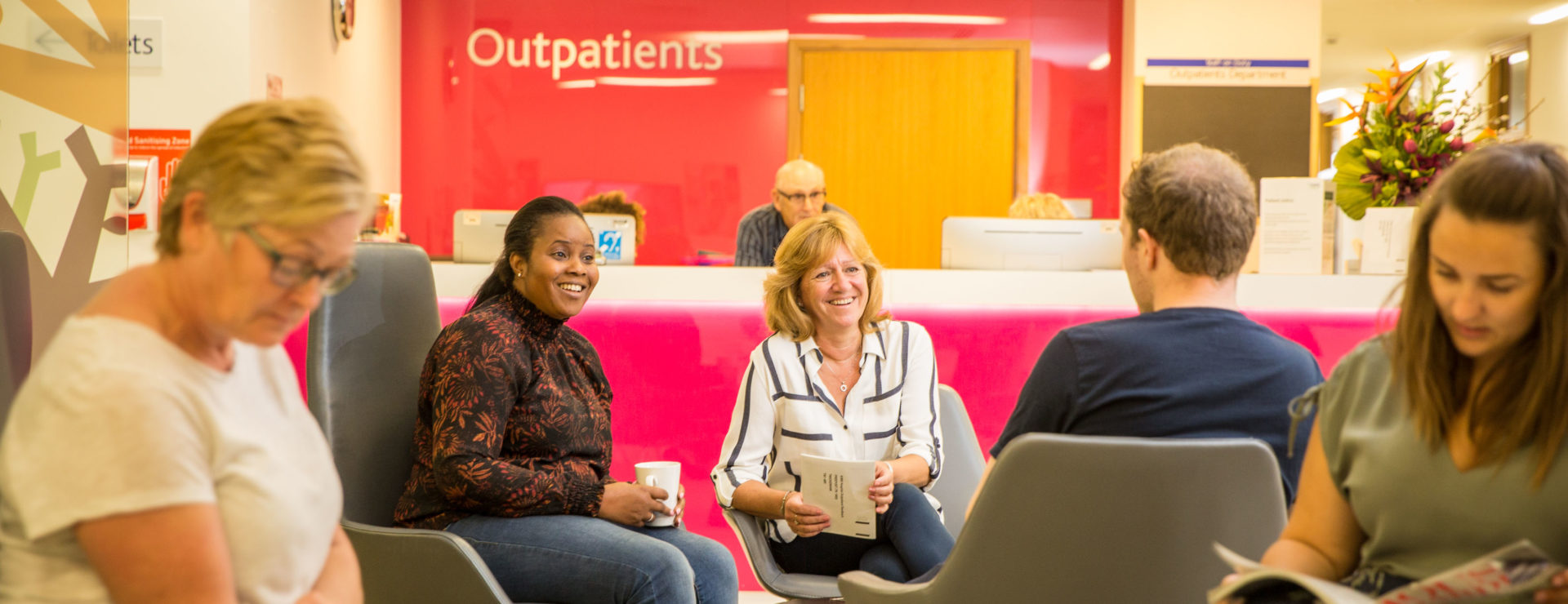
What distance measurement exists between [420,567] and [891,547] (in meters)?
→ 0.88

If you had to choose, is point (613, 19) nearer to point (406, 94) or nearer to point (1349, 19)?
point (406, 94)

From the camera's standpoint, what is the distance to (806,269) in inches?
95.1

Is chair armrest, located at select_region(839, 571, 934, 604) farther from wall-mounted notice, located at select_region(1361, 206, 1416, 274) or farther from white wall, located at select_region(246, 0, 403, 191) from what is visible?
white wall, located at select_region(246, 0, 403, 191)

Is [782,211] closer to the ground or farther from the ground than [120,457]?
farther from the ground

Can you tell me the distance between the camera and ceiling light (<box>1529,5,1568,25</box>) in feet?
24.3

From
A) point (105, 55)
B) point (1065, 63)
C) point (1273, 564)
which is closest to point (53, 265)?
point (105, 55)

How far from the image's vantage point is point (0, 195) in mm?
1946

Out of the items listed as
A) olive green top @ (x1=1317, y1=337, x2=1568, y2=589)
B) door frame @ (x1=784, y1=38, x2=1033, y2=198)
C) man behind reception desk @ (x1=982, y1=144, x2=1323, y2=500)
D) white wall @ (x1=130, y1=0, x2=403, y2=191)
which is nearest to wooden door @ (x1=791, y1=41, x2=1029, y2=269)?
door frame @ (x1=784, y1=38, x2=1033, y2=198)

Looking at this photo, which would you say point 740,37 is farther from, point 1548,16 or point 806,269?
point 1548,16

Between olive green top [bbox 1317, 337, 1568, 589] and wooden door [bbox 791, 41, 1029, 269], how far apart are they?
5393 millimetres

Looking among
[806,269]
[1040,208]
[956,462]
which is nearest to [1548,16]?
[1040,208]

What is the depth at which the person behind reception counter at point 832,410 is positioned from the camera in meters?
2.09

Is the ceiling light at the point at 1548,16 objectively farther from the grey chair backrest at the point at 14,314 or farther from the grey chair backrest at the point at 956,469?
the grey chair backrest at the point at 14,314

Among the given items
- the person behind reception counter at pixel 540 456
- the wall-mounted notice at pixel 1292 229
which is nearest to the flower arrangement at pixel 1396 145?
the wall-mounted notice at pixel 1292 229
